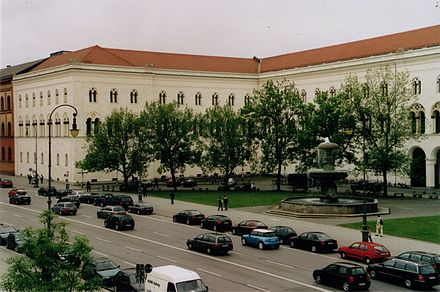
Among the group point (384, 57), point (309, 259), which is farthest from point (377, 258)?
point (384, 57)

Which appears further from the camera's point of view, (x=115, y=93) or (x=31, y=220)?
(x=115, y=93)

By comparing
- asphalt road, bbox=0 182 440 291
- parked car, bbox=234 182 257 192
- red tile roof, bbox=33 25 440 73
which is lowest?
asphalt road, bbox=0 182 440 291

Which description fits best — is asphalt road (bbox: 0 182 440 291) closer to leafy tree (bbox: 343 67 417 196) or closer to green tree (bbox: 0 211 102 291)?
green tree (bbox: 0 211 102 291)

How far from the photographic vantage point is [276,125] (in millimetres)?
75812

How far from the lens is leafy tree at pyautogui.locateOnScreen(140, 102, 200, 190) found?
76.6 m

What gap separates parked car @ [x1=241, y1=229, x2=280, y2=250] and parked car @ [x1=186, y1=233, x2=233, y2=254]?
250 centimetres

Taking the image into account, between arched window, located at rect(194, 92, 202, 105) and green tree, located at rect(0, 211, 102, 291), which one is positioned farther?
arched window, located at rect(194, 92, 202, 105)

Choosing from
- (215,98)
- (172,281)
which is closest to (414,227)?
(172,281)

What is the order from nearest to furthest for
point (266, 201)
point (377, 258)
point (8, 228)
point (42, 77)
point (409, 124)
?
point (377, 258) < point (8, 228) < point (266, 201) < point (409, 124) < point (42, 77)

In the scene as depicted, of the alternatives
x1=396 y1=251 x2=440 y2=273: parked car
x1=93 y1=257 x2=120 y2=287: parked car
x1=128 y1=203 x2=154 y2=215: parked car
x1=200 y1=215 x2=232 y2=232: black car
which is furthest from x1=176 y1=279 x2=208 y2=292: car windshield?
x1=128 y1=203 x2=154 y2=215: parked car

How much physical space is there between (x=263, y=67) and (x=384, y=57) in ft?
106

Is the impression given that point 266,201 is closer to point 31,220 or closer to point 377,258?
point 31,220

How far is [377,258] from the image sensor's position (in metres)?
32.6

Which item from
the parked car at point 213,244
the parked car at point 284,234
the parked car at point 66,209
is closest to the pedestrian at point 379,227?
the parked car at point 284,234
